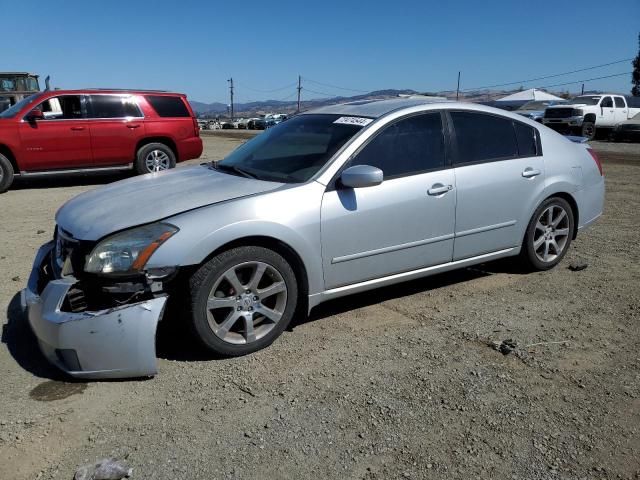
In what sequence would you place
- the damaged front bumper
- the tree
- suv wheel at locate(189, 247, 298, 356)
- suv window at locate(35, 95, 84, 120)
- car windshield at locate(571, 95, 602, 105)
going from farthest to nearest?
the tree < car windshield at locate(571, 95, 602, 105) < suv window at locate(35, 95, 84, 120) < suv wheel at locate(189, 247, 298, 356) < the damaged front bumper

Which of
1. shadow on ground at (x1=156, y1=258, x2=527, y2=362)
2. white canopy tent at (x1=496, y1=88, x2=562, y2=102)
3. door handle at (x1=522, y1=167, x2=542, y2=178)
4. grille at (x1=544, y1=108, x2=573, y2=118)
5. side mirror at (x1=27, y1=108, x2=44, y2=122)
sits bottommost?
shadow on ground at (x1=156, y1=258, x2=527, y2=362)

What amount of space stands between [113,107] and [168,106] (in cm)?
108

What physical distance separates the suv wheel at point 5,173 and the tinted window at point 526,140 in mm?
8527

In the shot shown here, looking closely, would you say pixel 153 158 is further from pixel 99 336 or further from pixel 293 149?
pixel 99 336

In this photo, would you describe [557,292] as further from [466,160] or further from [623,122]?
[623,122]

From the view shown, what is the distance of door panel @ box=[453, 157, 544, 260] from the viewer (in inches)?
173

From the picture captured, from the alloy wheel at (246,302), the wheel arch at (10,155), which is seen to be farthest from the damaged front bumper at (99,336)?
the wheel arch at (10,155)

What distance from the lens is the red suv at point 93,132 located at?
9.80 metres

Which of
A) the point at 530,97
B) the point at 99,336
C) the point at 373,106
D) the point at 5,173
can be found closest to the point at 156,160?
the point at 5,173

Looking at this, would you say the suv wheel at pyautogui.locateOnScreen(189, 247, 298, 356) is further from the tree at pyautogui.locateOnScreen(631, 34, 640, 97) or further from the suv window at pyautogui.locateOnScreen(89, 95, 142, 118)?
the tree at pyautogui.locateOnScreen(631, 34, 640, 97)

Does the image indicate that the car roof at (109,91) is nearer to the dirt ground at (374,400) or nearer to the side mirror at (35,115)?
the side mirror at (35,115)

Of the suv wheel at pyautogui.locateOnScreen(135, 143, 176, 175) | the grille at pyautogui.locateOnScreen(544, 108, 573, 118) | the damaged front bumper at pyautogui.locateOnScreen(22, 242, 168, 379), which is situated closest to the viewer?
the damaged front bumper at pyautogui.locateOnScreen(22, 242, 168, 379)

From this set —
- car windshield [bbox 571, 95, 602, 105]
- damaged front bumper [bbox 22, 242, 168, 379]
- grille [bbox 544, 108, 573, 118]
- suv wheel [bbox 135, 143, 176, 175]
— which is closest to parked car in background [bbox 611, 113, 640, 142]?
car windshield [bbox 571, 95, 602, 105]

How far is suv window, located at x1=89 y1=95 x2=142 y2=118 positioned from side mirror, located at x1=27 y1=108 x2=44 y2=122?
0.82m
